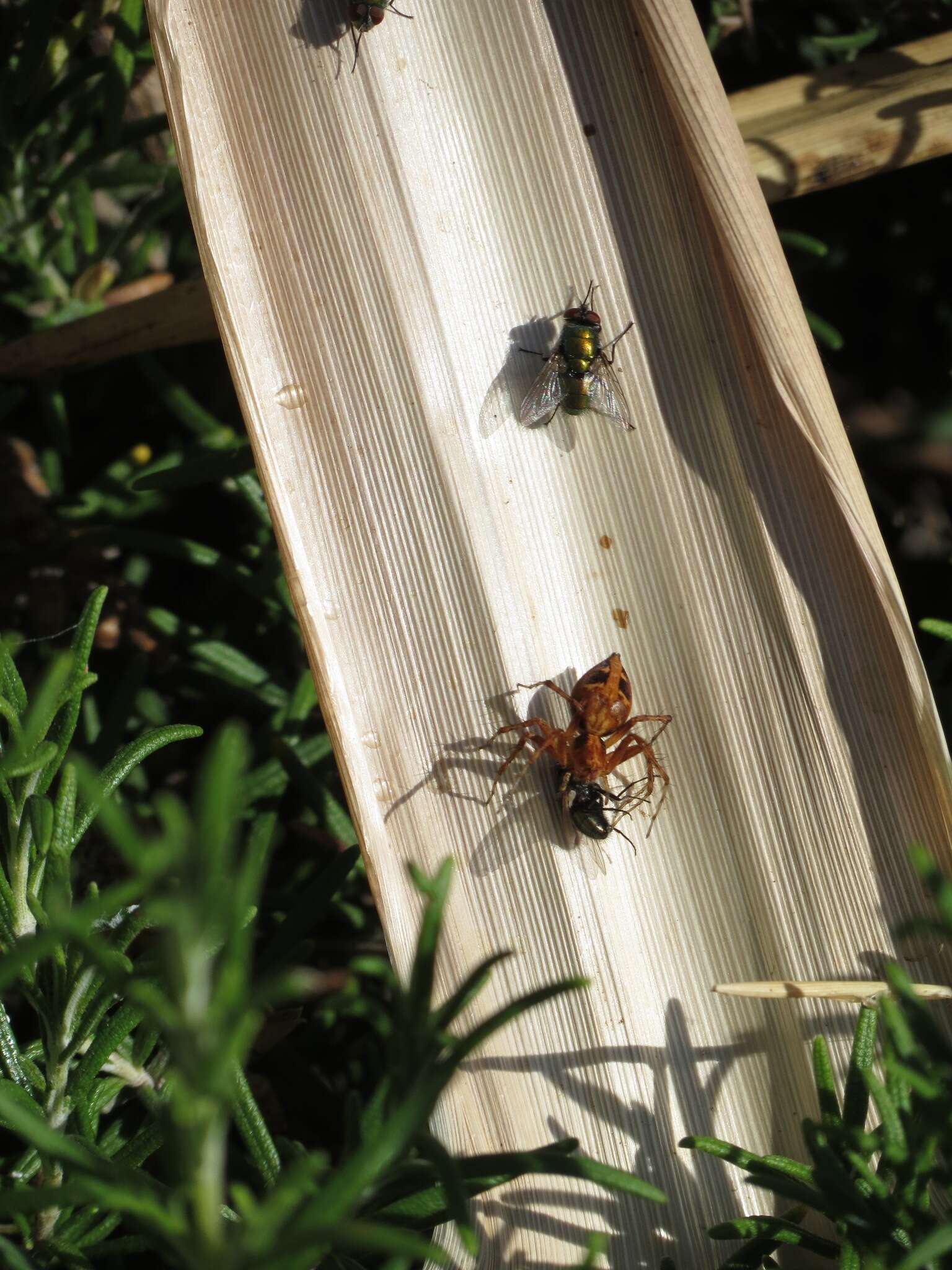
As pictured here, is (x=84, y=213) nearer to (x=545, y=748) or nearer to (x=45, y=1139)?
(x=545, y=748)

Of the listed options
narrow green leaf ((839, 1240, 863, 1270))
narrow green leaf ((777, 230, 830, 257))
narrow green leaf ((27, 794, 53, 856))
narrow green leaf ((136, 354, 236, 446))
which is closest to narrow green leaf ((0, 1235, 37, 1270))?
narrow green leaf ((27, 794, 53, 856))

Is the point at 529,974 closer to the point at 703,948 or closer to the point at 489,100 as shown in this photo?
the point at 703,948

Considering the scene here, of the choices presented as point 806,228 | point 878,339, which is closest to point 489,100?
point 806,228

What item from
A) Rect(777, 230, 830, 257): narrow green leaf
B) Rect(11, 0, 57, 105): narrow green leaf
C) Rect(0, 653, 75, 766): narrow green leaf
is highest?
Rect(11, 0, 57, 105): narrow green leaf

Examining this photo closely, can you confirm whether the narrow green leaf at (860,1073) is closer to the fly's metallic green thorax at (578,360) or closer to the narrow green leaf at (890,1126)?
the narrow green leaf at (890,1126)

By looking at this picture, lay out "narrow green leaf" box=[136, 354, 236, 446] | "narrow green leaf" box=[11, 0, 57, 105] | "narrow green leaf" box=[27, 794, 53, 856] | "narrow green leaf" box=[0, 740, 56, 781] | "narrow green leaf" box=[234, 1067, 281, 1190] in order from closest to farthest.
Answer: "narrow green leaf" box=[0, 740, 56, 781] → "narrow green leaf" box=[27, 794, 53, 856] → "narrow green leaf" box=[234, 1067, 281, 1190] → "narrow green leaf" box=[11, 0, 57, 105] → "narrow green leaf" box=[136, 354, 236, 446]

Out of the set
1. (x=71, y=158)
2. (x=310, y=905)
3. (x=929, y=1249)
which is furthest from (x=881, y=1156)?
(x=71, y=158)

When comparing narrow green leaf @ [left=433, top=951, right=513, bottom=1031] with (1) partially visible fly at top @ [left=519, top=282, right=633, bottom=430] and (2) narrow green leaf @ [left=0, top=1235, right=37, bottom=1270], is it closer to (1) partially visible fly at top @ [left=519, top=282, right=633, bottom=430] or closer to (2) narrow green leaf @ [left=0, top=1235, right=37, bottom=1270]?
(2) narrow green leaf @ [left=0, top=1235, right=37, bottom=1270]

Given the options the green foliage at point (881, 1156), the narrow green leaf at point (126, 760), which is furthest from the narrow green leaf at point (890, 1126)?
the narrow green leaf at point (126, 760)
